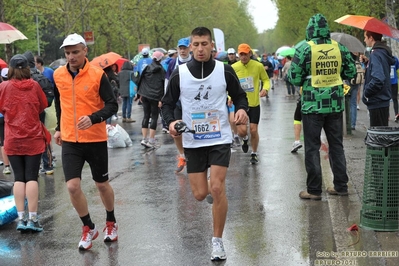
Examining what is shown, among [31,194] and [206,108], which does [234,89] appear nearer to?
[206,108]

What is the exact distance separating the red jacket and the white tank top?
2.23 m

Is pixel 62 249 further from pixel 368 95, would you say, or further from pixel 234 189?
pixel 368 95

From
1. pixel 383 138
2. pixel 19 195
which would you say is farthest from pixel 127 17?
pixel 383 138

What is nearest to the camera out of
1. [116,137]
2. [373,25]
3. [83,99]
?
[83,99]

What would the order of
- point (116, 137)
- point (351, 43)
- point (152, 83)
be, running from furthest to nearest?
1. point (351, 43)
2. point (116, 137)
3. point (152, 83)

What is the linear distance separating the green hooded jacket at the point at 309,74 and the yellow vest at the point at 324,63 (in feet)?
0.15

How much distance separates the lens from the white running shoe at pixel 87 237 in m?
6.41

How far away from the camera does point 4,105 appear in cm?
758

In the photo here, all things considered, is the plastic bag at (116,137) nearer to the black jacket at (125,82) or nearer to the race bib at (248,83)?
the race bib at (248,83)

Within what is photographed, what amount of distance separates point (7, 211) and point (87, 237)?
5.01 feet

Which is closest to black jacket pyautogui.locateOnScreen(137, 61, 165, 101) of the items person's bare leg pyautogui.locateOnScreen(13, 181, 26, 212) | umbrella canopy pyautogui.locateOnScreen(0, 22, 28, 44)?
umbrella canopy pyautogui.locateOnScreen(0, 22, 28, 44)

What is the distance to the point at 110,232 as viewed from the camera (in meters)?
6.71

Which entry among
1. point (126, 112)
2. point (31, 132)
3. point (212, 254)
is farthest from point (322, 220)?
point (126, 112)

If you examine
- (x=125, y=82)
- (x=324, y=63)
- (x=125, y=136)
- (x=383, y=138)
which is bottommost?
(x=125, y=136)
